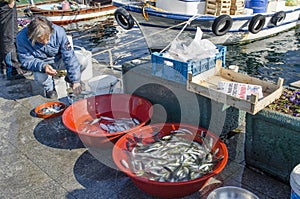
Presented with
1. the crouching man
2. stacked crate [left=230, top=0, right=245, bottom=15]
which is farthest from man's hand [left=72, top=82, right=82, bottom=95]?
stacked crate [left=230, top=0, right=245, bottom=15]

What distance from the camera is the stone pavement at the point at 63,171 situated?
3250 millimetres

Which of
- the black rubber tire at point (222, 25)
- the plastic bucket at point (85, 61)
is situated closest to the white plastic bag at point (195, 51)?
the plastic bucket at point (85, 61)

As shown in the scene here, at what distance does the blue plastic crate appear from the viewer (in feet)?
12.7

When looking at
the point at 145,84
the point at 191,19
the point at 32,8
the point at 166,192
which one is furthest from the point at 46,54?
the point at 32,8

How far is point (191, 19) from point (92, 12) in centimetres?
1077

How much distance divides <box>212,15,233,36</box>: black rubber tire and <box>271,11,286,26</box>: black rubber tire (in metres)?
2.90

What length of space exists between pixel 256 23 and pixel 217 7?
2.13m

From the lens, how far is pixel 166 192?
2979 millimetres

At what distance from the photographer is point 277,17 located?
12.3 m

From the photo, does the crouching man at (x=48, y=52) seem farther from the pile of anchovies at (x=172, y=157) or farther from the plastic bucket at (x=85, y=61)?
the pile of anchovies at (x=172, y=157)

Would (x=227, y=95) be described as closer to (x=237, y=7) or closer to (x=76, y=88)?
(x=76, y=88)

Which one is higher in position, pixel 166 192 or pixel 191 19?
pixel 191 19

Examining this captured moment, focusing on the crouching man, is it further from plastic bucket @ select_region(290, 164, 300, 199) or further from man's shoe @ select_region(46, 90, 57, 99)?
plastic bucket @ select_region(290, 164, 300, 199)

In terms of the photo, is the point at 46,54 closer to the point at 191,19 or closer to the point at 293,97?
the point at 293,97
